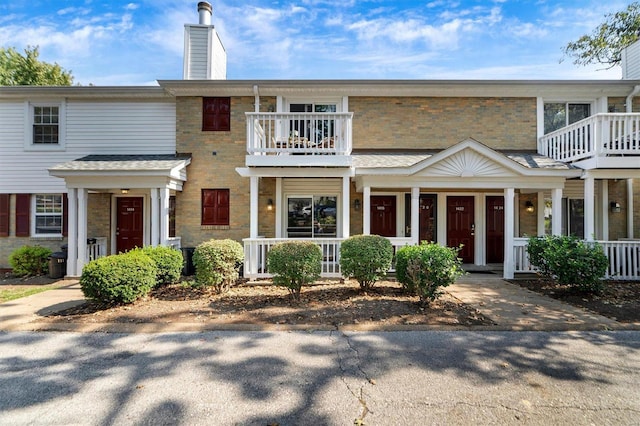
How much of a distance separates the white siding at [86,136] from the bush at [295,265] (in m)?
6.44

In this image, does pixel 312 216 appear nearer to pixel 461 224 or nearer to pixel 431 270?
pixel 461 224

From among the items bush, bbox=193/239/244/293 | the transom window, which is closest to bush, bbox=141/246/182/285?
bush, bbox=193/239/244/293

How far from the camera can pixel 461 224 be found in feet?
35.9

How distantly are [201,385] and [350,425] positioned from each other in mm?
1679

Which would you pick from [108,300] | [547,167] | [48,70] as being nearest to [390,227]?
[547,167]

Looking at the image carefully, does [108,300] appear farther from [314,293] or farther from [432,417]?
[432,417]

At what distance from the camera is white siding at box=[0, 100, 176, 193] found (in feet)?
34.6

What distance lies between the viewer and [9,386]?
3.44 metres

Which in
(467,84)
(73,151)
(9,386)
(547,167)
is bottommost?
(9,386)

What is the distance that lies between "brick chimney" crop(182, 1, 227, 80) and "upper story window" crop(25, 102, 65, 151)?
4379 mm

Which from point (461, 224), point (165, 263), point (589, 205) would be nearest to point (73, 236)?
point (165, 263)

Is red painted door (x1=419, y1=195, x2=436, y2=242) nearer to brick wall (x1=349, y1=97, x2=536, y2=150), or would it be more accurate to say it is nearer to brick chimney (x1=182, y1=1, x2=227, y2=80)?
brick wall (x1=349, y1=97, x2=536, y2=150)

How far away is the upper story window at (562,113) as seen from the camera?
35.2 ft

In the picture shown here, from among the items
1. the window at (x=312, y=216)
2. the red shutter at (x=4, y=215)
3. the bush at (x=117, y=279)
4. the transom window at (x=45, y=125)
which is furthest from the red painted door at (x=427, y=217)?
the red shutter at (x=4, y=215)
